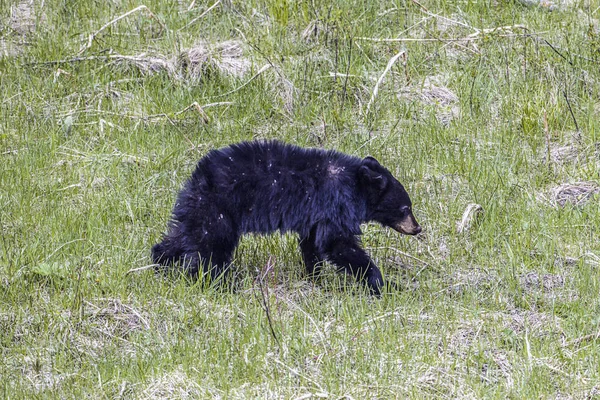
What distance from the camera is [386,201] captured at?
646 cm

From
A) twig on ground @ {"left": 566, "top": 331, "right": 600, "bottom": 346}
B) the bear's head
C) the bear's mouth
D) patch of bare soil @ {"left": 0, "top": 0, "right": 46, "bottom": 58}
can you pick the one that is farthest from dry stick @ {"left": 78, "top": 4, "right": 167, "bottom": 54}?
twig on ground @ {"left": 566, "top": 331, "right": 600, "bottom": 346}

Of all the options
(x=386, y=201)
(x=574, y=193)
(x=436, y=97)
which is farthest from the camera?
(x=436, y=97)

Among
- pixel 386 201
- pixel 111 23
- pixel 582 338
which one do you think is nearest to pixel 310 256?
pixel 386 201

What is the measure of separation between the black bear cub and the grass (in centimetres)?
23

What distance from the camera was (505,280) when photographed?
6.00 meters

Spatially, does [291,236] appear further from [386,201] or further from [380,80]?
[380,80]

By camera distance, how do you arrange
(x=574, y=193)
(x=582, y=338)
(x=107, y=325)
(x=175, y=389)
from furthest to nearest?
(x=574, y=193) → (x=107, y=325) → (x=582, y=338) → (x=175, y=389)

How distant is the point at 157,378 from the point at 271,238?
2.27 meters

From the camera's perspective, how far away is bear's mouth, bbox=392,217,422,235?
21.3 feet

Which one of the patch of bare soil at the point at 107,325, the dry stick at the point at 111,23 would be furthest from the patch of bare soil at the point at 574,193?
the dry stick at the point at 111,23

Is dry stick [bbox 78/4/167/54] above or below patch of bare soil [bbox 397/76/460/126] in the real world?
above

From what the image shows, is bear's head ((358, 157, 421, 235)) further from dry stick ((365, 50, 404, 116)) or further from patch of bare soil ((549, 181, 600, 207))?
dry stick ((365, 50, 404, 116))

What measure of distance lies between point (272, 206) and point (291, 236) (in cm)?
86

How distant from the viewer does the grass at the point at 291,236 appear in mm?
4812
